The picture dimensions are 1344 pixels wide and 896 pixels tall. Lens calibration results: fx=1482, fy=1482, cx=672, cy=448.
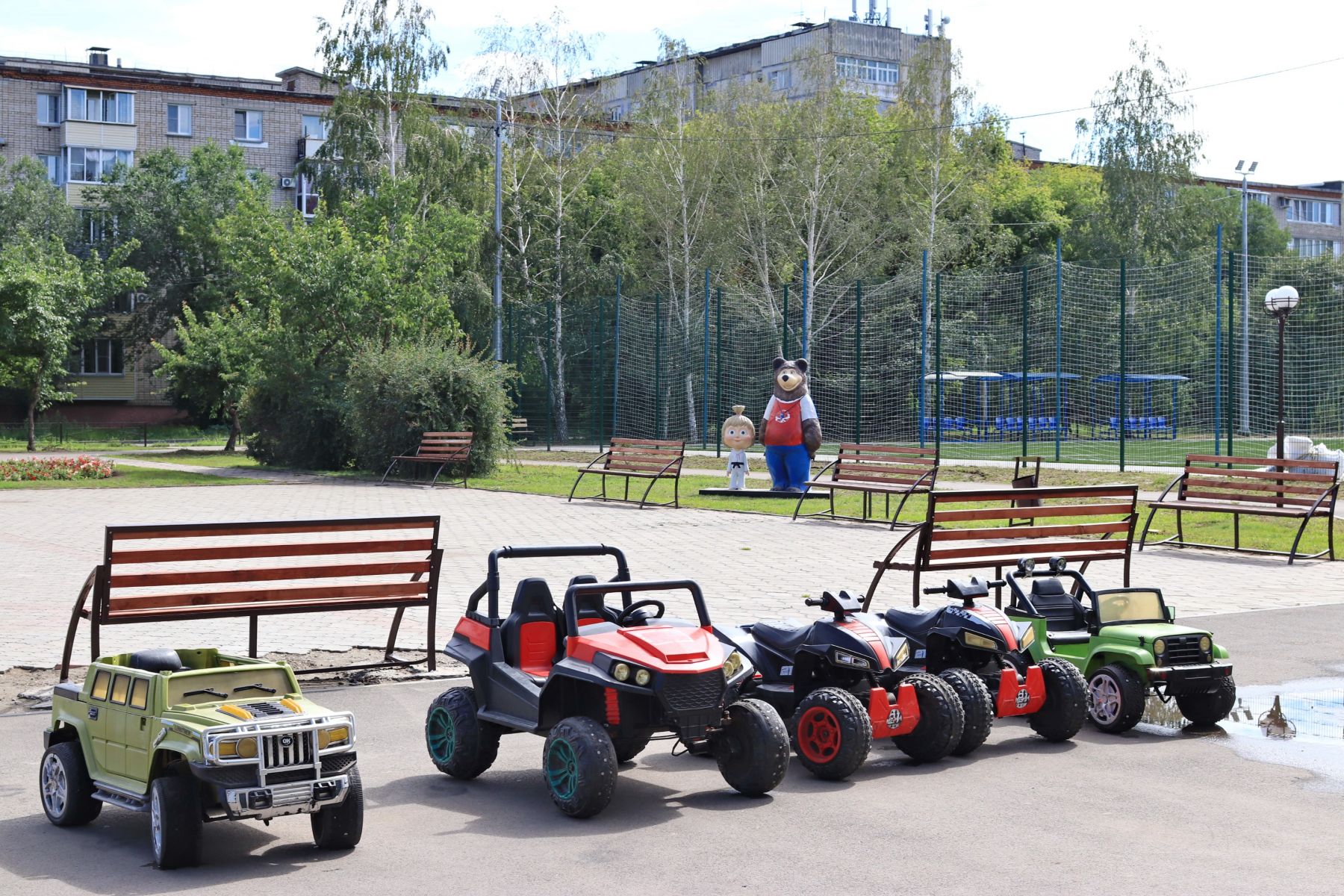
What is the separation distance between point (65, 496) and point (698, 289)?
2785cm

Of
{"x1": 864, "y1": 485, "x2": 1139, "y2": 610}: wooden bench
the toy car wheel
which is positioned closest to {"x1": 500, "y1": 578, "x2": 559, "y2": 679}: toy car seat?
the toy car wheel

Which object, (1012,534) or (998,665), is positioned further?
(1012,534)

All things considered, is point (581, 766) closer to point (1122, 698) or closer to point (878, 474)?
point (1122, 698)

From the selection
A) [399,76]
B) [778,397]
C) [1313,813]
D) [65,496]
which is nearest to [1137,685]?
[1313,813]

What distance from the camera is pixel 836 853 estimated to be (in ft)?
15.9

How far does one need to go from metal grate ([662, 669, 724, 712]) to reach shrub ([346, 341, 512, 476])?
2101 cm

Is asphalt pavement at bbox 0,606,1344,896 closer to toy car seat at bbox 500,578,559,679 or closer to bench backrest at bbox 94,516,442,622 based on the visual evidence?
toy car seat at bbox 500,578,559,679

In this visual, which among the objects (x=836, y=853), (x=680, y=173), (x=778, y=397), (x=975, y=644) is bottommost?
(x=836, y=853)

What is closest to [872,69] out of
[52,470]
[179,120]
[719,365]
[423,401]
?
[179,120]

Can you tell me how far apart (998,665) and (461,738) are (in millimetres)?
2394

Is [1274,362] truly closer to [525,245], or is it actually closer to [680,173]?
[680,173]

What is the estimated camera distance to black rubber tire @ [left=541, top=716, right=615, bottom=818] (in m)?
5.17

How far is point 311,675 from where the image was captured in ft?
25.8

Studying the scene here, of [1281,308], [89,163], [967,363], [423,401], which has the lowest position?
[423,401]
